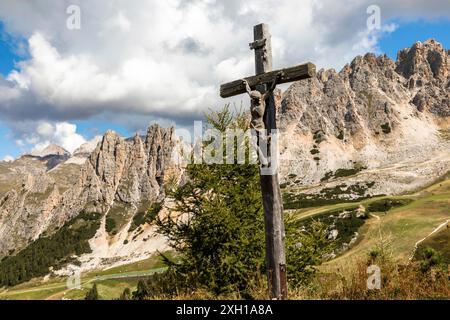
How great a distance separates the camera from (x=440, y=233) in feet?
194

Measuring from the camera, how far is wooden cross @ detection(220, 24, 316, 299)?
29.4 feet

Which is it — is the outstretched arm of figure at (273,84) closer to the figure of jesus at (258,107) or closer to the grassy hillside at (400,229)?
the figure of jesus at (258,107)

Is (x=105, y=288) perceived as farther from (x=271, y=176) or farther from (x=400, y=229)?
(x=271, y=176)

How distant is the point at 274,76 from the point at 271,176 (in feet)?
7.99

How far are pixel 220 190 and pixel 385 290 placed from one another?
779cm

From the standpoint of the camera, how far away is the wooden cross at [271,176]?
29.4 feet

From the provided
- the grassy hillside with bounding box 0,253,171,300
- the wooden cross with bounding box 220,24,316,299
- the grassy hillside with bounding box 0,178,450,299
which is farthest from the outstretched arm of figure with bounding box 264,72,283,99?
the grassy hillside with bounding box 0,253,171,300

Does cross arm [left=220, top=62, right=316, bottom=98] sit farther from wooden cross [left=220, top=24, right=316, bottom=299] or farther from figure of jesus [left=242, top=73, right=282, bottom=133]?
figure of jesus [left=242, top=73, right=282, bottom=133]

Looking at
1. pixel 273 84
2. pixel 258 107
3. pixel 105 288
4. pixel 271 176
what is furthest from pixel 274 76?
pixel 105 288

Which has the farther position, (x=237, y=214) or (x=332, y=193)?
(x=332, y=193)

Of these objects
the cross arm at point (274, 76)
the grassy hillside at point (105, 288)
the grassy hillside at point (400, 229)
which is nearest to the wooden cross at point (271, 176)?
the cross arm at point (274, 76)

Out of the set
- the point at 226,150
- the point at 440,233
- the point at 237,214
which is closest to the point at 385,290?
the point at 237,214
